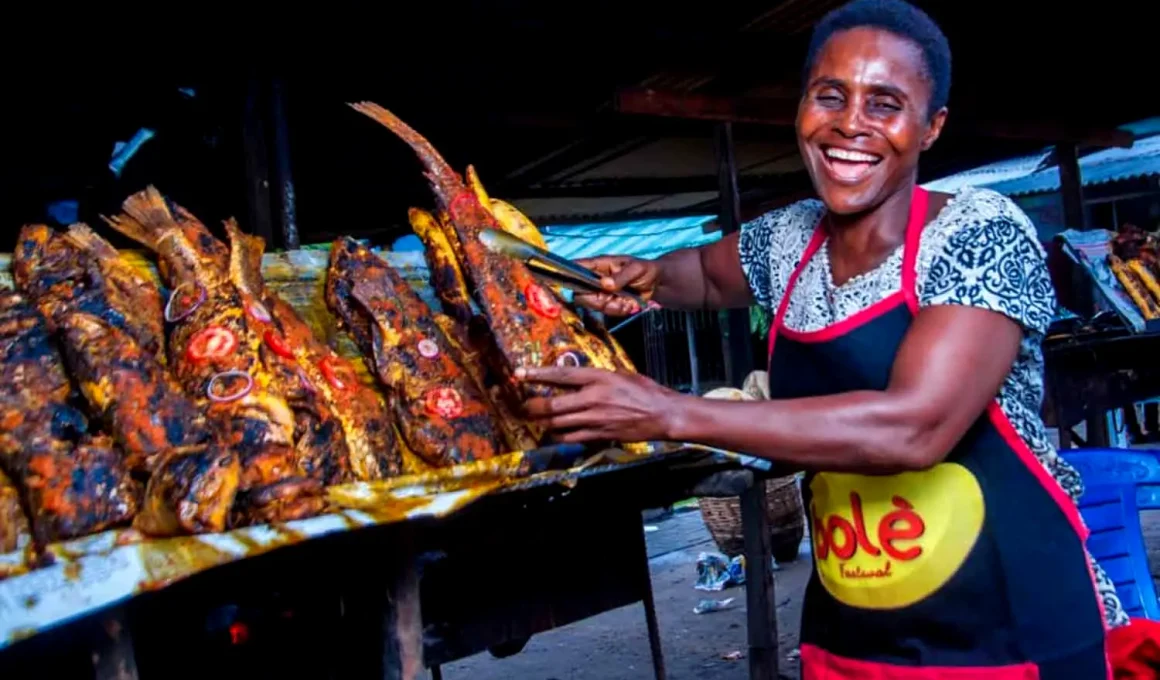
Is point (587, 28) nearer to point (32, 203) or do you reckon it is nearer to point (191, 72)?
point (191, 72)

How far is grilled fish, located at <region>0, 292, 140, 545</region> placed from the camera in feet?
4.76

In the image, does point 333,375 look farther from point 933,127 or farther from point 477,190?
point 933,127

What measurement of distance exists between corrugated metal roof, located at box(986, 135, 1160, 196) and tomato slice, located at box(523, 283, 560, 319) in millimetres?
9420

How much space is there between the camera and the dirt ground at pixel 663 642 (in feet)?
15.6

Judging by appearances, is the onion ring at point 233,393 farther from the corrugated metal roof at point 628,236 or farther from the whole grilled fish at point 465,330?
the corrugated metal roof at point 628,236

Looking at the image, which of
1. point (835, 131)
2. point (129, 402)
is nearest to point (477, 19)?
point (835, 131)

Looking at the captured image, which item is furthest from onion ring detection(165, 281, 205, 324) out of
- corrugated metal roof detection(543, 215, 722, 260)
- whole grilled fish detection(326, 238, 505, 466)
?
corrugated metal roof detection(543, 215, 722, 260)

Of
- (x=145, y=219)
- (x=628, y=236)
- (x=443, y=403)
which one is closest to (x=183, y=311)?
(x=145, y=219)

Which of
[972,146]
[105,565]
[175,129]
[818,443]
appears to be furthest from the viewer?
[972,146]

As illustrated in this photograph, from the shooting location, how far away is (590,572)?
236 cm

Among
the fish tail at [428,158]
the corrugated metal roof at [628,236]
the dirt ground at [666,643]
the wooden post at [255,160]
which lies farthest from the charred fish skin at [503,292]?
the corrugated metal roof at [628,236]

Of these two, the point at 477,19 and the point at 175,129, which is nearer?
the point at 477,19

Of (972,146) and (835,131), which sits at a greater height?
(972,146)

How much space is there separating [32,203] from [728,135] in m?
4.35
